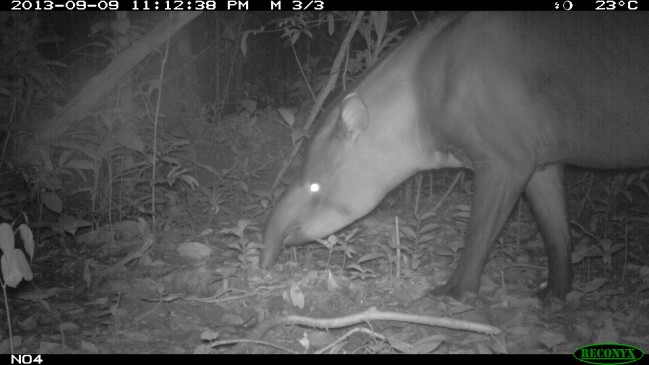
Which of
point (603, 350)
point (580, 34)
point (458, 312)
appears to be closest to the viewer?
point (603, 350)

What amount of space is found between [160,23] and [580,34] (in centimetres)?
314

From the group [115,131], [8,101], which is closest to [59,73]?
Result: [8,101]

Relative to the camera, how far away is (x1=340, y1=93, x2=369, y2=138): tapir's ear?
4.20m

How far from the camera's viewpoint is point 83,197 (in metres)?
5.42

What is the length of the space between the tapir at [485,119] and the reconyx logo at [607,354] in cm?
86

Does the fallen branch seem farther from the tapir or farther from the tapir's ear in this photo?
the tapir's ear

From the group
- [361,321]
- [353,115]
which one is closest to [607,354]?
[361,321]

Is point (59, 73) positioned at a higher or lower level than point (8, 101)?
higher

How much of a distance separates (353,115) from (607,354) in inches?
82.2

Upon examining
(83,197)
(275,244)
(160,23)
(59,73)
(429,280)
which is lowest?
(429,280)

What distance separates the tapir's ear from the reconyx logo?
194cm

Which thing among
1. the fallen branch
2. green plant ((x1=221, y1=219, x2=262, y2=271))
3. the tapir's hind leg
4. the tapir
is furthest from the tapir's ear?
the fallen branch

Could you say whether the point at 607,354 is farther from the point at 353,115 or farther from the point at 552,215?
the point at 353,115

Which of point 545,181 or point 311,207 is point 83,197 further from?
point 545,181
